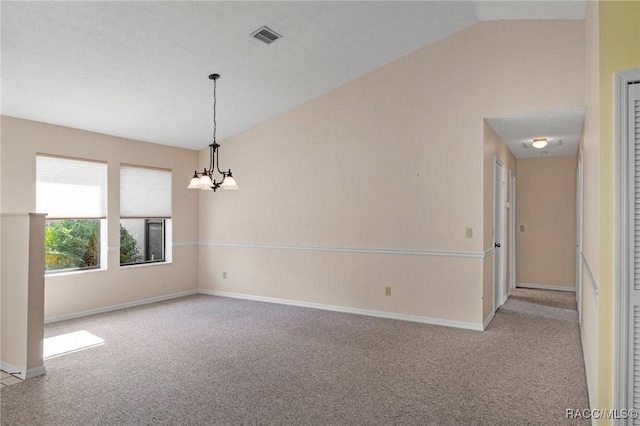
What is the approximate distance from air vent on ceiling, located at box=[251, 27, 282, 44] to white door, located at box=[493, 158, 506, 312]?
3403 millimetres

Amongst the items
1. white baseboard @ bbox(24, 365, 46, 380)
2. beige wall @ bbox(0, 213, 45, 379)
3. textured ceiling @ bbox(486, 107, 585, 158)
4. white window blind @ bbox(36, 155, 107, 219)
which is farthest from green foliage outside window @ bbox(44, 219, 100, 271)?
textured ceiling @ bbox(486, 107, 585, 158)

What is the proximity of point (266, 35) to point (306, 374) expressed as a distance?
3.27m

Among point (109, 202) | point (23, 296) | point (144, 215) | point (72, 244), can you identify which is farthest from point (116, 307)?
point (23, 296)

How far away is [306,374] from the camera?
341cm

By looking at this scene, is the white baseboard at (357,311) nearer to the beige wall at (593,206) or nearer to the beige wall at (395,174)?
the beige wall at (395,174)

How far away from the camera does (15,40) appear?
3.40m

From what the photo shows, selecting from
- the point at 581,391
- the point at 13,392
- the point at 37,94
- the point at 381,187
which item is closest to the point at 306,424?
the point at 581,391

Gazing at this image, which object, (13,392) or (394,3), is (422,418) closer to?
(13,392)

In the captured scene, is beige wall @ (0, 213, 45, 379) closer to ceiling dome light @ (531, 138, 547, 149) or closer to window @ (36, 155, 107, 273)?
window @ (36, 155, 107, 273)

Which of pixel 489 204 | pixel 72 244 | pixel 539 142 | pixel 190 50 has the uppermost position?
pixel 190 50

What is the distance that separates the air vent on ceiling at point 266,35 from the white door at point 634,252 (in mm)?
3042

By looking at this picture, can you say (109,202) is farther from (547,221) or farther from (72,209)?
(547,221)

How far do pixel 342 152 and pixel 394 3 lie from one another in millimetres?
2153

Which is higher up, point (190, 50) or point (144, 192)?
point (190, 50)
